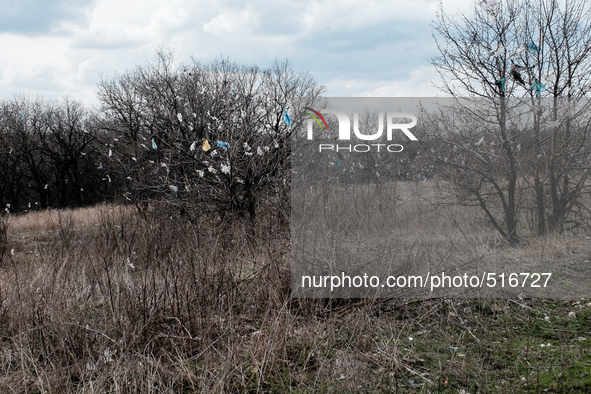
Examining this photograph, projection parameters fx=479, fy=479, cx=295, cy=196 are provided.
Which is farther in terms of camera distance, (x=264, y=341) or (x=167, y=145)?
(x=167, y=145)

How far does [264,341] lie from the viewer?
11.7 feet

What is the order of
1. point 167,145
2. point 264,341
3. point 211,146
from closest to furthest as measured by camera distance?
point 264,341
point 211,146
point 167,145

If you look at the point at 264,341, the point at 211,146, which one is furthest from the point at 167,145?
the point at 264,341

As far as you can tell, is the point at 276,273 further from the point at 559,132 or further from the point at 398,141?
the point at 559,132

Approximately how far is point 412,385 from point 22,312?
3.22 meters

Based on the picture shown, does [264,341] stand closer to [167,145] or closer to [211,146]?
[211,146]

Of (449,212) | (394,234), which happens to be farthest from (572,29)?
(394,234)

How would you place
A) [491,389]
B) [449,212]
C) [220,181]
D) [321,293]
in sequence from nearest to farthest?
1. [491,389]
2. [321,293]
3. [449,212]
4. [220,181]

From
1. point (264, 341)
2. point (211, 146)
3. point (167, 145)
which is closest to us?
point (264, 341)

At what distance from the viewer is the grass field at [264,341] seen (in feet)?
11.1

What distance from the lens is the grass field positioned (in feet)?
11.1

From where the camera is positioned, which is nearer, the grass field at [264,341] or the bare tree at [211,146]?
the grass field at [264,341]

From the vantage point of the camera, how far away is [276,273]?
484 centimetres

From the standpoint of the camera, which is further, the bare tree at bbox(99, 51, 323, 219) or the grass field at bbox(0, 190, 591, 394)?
the bare tree at bbox(99, 51, 323, 219)
